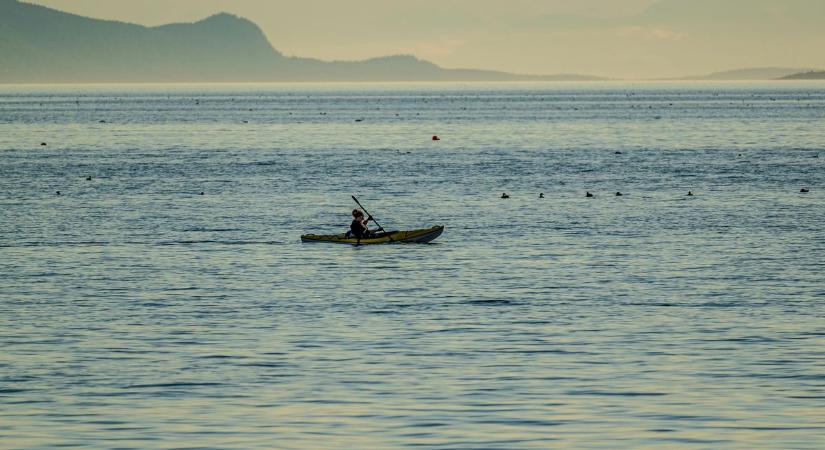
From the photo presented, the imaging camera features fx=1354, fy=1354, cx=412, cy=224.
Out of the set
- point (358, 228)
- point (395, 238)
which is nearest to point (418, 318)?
point (358, 228)

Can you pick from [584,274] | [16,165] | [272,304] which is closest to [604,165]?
[16,165]

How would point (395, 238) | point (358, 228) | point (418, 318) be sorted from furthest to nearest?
point (395, 238) < point (358, 228) < point (418, 318)

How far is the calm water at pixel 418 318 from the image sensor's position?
1991 cm

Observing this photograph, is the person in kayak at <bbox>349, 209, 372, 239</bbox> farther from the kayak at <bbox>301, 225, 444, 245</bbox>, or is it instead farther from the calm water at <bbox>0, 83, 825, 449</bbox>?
the calm water at <bbox>0, 83, 825, 449</bbox>

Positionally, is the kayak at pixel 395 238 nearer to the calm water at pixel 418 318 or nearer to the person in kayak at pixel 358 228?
the person in kayak at pixel 358 228

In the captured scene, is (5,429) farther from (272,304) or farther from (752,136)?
(752,136)

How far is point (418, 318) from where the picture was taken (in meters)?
29.0

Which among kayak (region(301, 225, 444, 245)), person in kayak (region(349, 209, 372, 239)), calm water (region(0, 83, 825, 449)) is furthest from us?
kayak (region(301, 225, 444, 245))

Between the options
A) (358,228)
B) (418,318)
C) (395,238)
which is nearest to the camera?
(418,318)


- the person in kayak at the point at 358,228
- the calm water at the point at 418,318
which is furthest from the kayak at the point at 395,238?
the calm water at the point at 418,318

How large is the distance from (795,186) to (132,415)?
5370cm

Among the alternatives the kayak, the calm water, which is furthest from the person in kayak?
the calm water

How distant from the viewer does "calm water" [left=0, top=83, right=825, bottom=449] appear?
65.3 ft

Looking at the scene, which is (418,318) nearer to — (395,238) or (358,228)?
(358,228)
